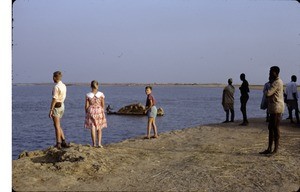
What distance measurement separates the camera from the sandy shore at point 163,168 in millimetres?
6281

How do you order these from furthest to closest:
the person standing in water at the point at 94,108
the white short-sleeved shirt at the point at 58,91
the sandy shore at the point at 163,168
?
the person standing in water at the point at 94,108 < the white short-sleeved shirt at the point at 58,91 < the sandy shore at the point at 163,168

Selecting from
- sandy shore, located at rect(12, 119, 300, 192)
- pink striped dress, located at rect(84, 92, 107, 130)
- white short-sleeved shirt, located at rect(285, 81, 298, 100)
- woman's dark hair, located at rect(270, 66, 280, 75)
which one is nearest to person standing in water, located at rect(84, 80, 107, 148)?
pink striped dress, located at rect(84, 92, 107, 130)

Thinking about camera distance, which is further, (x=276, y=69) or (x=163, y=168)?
(x=276, y=69)

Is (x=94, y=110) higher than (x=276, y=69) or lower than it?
lower

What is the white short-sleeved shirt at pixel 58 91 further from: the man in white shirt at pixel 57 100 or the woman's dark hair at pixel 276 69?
the woman's dark hair at pixel 276 69

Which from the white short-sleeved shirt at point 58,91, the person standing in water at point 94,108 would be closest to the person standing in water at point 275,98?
the person standing in water at point 94,108

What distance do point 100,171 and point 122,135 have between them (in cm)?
1714

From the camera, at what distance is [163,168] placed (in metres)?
7.53

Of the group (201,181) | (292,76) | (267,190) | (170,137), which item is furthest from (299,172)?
(292,76)

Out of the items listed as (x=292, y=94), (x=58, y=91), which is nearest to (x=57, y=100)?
(x=58, y=91)

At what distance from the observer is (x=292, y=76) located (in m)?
13.9

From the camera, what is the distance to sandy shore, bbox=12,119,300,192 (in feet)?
20.6

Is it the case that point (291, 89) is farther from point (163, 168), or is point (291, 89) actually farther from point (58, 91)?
point (58, 91)

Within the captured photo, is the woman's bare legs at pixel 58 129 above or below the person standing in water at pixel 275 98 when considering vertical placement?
below
